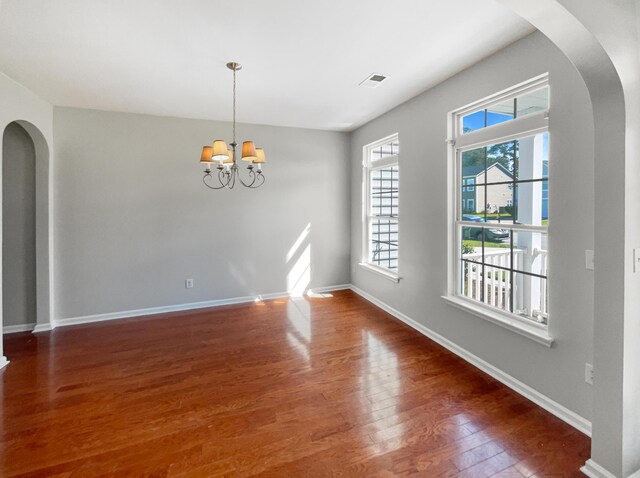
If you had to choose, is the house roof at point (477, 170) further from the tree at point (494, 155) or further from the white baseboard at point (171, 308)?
the white baseboard at point (171, 308)

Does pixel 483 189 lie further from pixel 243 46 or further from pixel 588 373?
pixel 243 46

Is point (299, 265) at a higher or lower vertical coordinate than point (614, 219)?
lower

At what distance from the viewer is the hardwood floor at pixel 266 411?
174 cm

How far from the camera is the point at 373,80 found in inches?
121

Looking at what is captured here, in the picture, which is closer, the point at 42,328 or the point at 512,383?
the point at 512,383

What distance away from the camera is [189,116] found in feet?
13.9

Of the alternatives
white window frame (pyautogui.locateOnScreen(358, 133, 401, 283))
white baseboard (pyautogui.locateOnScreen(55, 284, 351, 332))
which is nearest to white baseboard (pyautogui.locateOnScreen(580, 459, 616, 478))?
white window frame (pyautogui.locateOnScreen(358, 133, 401, 283))

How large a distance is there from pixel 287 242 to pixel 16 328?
3533mm

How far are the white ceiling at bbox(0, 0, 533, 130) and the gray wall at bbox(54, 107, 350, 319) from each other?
2.04 feet

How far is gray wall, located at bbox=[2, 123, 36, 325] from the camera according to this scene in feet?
11.8

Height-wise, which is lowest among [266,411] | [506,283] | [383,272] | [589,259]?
[266,411]

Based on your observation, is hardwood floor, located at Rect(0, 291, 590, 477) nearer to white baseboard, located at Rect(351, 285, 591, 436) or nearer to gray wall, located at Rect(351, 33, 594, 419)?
white baseboard, located at Rect(351, 285, 591, 436)

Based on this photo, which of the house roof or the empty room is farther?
the house roof

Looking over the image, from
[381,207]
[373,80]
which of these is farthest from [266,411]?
[381,207]
